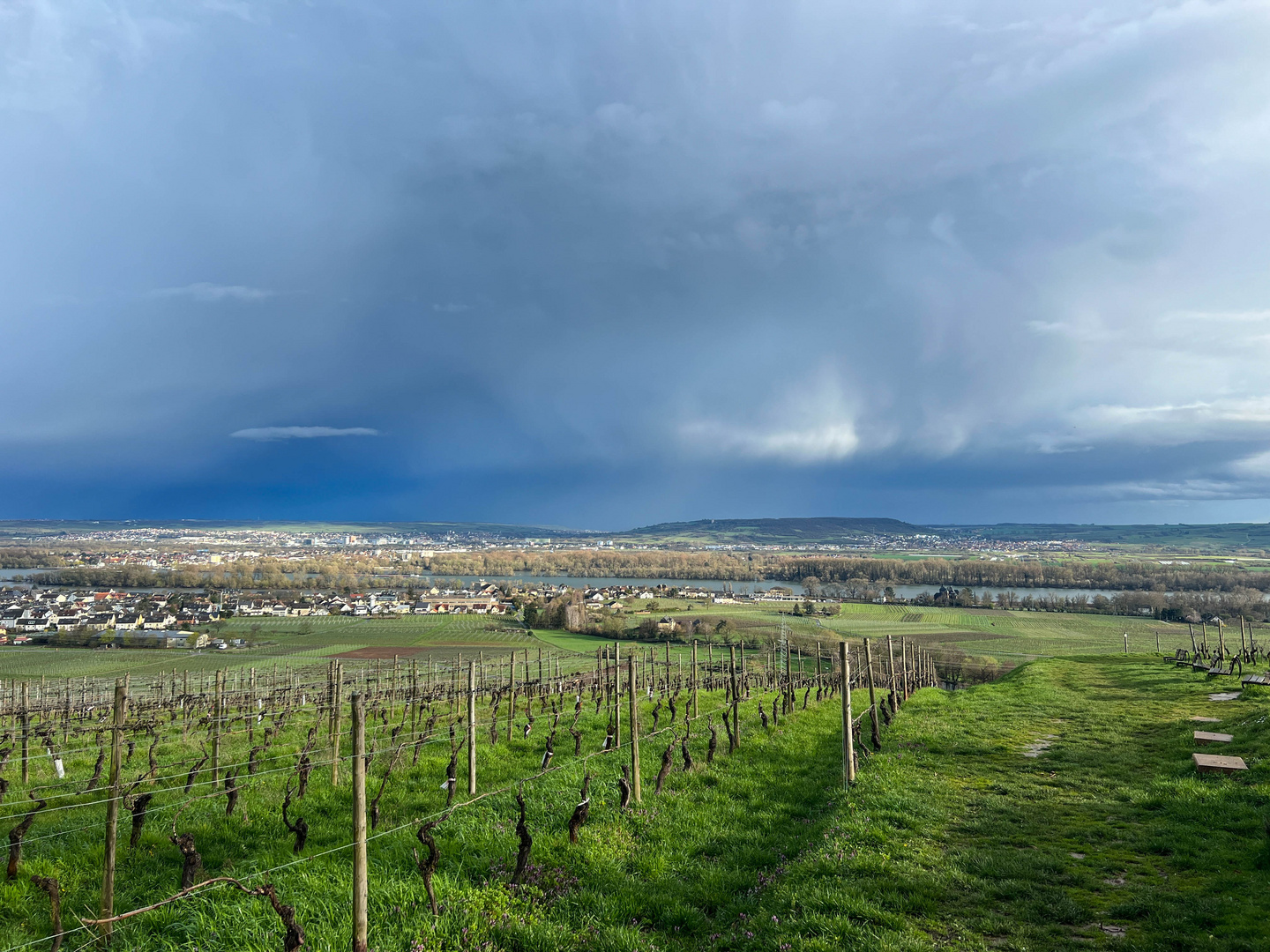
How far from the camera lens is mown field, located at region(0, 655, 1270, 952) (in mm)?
6484

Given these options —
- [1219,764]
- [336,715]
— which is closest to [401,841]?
[336,715]

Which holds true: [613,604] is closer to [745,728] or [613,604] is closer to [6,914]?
[745,728]

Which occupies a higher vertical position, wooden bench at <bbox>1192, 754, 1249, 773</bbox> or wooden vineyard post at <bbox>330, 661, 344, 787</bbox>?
wooden vineyard post at <bbox>330, 661, 344, 787</bbox>

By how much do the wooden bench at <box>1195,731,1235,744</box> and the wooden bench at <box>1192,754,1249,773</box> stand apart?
1.93 m

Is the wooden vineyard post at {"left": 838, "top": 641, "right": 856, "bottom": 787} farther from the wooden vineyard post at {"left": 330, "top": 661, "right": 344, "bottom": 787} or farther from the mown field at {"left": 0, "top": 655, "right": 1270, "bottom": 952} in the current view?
the wooden vineyard post at {"left": 330, "top": 661, "right": 344, "bottom": 787}

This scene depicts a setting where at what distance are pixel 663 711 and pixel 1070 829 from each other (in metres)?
13.9

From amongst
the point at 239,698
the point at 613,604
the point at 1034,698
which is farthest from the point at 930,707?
the point at 613,604

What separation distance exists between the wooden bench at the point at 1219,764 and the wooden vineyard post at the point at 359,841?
47.1ft

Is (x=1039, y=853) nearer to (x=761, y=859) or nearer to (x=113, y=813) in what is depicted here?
(x=761, y=859)

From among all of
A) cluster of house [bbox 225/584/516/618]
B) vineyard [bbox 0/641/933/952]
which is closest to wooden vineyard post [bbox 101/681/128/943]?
vineyard [bbox 0/641/933/952]

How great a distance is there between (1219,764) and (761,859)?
30.8ft

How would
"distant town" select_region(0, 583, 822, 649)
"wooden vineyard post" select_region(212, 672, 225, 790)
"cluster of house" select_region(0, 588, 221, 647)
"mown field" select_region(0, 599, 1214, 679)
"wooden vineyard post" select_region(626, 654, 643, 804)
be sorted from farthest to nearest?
1. "distant town" select_region(0, 583, 822, 649)
2. "cluster of house" select_region(0, 588, 221, 647)
3. "mown field" select_region(0, 599, 1214, 679)
4. "wooden vineyard post" select_region(626, 654, 643, 804)
5. "wooden vineyard post" select_region(212, 672, 225, 790)

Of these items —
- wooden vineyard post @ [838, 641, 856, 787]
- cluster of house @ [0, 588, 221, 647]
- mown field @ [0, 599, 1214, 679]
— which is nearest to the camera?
wooden vineyard post @ [838, 641, 856, 787]

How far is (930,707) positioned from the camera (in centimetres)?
2222
